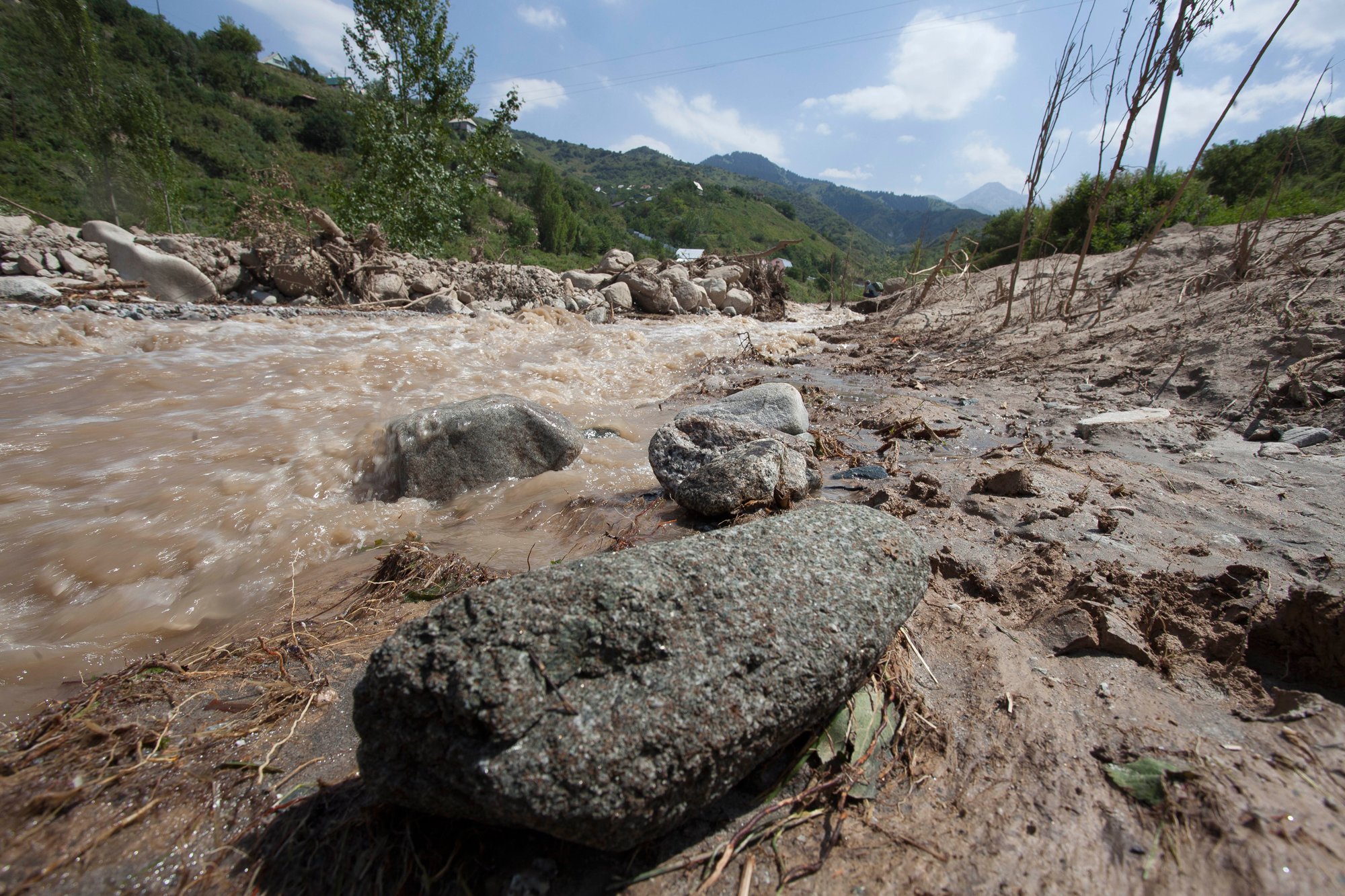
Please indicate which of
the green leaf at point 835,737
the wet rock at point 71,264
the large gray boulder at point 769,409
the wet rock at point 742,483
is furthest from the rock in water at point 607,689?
the wet rock at point 71,264

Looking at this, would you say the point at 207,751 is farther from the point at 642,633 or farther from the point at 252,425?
the point at 252,425

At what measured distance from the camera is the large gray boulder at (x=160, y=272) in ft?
29.7

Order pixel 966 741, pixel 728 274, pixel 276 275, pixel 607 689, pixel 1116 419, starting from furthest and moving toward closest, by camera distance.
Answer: pixel 728 274, pixel 276 275, pixel 1116 419, pixel 966 741, pixel 607 689

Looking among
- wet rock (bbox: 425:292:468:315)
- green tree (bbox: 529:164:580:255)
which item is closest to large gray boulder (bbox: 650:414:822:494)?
wet rock (bbox: 425:292:468:315)

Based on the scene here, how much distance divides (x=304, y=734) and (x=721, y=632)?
4.05 feet

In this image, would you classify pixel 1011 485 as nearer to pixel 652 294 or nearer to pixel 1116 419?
pixel 1116 419

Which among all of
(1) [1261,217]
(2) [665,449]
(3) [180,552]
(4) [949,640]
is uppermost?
(1) [1261,217]

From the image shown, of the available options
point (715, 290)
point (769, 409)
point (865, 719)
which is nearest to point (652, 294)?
point (715, 290)

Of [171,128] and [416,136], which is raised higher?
[171,128]

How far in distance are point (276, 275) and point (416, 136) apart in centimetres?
681

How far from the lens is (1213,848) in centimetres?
104

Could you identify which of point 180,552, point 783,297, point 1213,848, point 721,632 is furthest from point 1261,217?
point 783,297

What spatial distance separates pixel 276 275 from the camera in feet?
32.6

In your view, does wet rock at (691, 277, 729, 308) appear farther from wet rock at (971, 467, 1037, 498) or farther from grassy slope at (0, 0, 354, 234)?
wet rock at (971, 467, 1037, 498)
